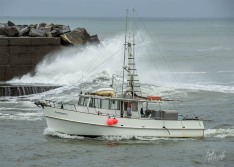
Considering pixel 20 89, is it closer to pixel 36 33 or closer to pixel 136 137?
pixel 36 33

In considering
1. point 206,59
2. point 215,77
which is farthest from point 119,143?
point 206,59

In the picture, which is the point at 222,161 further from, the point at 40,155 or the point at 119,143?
the point at 40,155

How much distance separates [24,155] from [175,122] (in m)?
7.09

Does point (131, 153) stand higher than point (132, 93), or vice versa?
point (132, 93)

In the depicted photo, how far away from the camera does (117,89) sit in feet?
153

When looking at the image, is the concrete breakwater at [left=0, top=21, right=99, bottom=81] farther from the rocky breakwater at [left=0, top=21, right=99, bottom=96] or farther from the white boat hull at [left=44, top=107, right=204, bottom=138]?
the white boat hull at [left=44, top=107, right=204, bottom=138]

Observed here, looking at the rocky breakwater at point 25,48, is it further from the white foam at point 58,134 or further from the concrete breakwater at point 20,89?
the white foam at point 58,134

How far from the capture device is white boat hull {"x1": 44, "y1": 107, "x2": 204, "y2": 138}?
32.3m

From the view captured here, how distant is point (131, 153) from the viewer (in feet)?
98.8

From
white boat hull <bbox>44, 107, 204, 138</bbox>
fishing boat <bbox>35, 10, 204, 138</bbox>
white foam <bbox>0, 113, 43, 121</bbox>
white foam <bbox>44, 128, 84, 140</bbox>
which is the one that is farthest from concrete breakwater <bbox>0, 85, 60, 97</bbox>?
white boat hull <bbox>44, 107, 204, 138</bbox>

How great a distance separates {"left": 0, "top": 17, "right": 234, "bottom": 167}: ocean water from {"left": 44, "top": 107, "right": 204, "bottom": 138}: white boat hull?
28 centimetres

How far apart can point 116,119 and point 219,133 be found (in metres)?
5.25

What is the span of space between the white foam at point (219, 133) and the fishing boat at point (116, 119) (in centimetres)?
101

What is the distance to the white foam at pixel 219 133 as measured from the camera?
1340 inches
